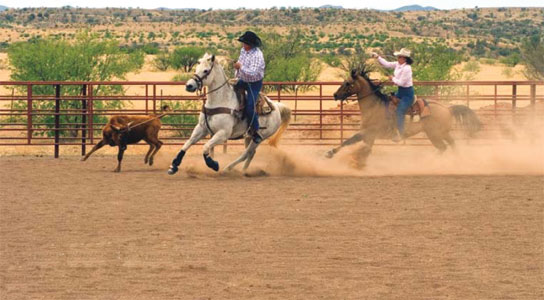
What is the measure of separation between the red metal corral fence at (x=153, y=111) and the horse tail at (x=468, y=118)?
236cm

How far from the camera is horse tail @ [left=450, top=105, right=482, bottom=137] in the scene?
1517cm

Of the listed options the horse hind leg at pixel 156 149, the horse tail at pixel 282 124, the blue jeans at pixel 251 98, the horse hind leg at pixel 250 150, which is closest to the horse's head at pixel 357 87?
the horse tail at pixel 282 124

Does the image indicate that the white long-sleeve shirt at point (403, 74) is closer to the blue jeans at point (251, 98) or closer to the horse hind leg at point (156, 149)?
the blue jeans at point (251, 98)

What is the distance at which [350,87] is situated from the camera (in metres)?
14.0

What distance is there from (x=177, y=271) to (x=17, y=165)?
8.95 m

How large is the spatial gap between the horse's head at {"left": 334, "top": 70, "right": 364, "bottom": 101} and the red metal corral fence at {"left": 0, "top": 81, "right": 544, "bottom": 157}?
279 centimetres

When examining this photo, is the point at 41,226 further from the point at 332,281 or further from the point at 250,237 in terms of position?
the point at 332,281

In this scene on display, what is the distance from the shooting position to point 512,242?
27.6ft

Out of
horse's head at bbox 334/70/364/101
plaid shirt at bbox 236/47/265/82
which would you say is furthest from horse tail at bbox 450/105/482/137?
plaid shirt at bbox 236/47/265/82

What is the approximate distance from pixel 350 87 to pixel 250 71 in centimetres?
153

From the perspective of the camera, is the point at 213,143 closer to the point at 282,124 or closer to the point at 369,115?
the point at 282,124

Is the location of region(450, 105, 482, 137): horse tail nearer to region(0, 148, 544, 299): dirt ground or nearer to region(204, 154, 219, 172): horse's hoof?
region(0, 148, 544, 299): dirt ground

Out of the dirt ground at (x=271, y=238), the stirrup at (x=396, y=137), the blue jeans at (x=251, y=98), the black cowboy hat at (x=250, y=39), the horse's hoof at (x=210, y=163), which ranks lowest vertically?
the dirt ground at (x=271, y=238)

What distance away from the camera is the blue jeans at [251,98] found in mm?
13516
